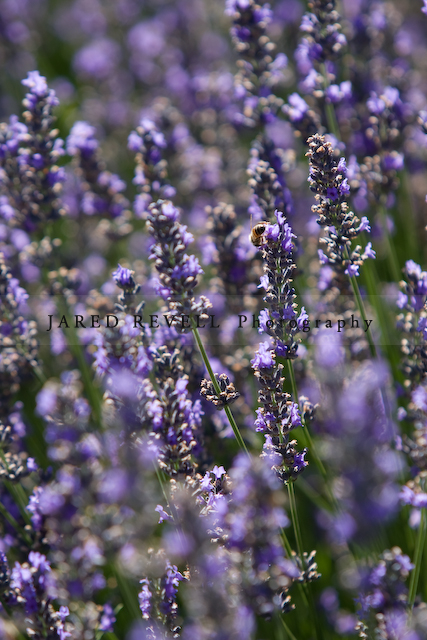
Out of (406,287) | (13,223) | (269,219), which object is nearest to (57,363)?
(13,223)

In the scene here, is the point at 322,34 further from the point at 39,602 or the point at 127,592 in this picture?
the point at 39,602

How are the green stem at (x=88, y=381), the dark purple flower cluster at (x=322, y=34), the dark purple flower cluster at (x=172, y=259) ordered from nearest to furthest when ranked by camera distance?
the dark purple flower cluster at (x=172, y=259) < the dark purple flower cluster at (x=322, y=34) < the green stem at (x=88, y=381)

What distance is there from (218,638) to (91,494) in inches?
17.7

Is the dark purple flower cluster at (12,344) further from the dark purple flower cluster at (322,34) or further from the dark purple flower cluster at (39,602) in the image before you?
the dark purple flower cluster at (322,34)

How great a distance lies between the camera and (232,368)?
2.89m

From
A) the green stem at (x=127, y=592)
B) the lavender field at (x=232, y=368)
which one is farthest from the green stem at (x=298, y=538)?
the green stem at (x=127, y=592)

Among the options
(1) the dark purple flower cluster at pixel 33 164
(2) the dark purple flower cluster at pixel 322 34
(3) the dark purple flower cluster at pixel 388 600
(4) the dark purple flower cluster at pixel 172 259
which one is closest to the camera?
(3) the dark purple flower cluster at pixel 388 600

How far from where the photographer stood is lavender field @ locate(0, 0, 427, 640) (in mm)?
1486

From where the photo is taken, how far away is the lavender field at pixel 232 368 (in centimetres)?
149

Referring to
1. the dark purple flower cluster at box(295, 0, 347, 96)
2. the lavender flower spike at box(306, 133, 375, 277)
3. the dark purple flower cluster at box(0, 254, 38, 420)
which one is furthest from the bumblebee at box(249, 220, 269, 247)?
the dark purple flower cluster at box(0, 254, 38, 420)

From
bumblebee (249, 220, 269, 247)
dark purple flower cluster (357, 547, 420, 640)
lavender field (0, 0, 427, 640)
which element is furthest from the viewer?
bumblebee (249, 220, 269, 247)

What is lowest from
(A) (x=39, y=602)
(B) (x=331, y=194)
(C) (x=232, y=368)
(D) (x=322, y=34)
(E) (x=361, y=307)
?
(A) (x=39, y=602)

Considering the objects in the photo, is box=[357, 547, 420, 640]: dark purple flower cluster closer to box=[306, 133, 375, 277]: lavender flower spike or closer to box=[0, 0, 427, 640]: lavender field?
box=[0, 0, 427, 640]: lavender field

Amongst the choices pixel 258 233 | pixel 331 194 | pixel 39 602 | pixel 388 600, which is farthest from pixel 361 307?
pixel 39 602
